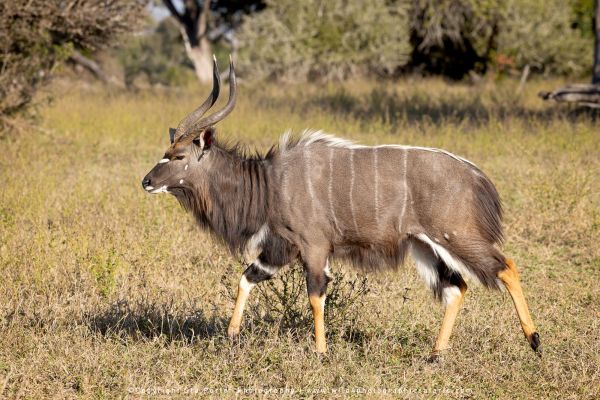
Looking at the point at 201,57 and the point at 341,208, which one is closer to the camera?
the point at 341,208

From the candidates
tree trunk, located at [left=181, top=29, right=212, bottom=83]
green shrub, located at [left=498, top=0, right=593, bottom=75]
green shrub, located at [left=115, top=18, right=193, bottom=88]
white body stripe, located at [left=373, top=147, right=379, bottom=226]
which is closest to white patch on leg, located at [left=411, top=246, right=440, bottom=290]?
white body stripe, located at [left=373, top=147, right=379, bottom=226]

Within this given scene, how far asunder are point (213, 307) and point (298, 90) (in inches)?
468

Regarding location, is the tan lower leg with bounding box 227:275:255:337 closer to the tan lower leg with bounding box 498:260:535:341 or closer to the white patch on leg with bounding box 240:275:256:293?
the white patch on leg with bounding box 240:275:256:293

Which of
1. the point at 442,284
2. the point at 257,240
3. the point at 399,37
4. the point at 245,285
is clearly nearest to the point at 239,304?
the point at 245,285

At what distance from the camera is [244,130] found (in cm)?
1256

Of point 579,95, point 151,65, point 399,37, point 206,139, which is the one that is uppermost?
point 206,139

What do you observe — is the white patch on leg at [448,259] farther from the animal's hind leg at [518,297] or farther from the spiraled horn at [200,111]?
the spiraled horn at [200,111]

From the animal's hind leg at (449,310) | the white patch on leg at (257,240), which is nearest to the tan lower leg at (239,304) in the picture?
the white patch on leg at (257,240)

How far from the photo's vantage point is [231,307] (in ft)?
17.9

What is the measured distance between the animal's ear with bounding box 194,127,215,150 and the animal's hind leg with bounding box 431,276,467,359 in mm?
1594

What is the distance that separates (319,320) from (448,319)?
75 cm

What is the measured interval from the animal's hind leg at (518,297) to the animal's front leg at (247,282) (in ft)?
4.09

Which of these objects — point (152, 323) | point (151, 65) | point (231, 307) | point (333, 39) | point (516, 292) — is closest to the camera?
point (516, 292)

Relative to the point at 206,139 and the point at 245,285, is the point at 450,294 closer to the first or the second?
the point at 245,285
